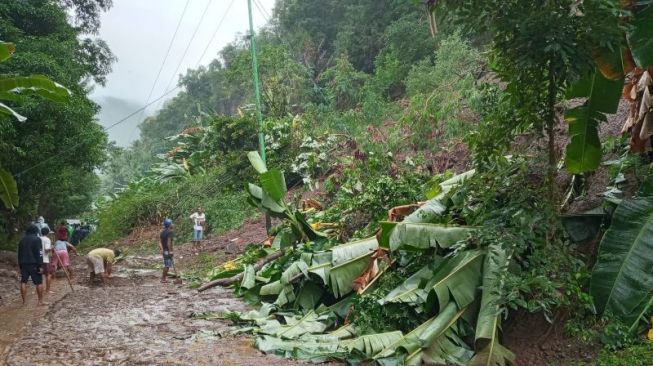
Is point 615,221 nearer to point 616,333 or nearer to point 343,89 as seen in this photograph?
point 616,333

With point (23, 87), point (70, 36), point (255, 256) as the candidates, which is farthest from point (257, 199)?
point (70, 36)

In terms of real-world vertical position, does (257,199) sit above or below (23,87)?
below

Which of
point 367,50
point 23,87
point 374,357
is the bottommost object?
point 374,357

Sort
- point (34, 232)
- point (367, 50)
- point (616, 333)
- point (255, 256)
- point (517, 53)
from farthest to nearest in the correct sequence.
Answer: point (367, 50) → point (255, 256) → point (34, 232) → point (616, 333) → point (517, 53)

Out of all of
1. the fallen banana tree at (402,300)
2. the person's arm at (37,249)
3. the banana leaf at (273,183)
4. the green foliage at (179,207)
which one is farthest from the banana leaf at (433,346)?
the green foliage at (179,207)

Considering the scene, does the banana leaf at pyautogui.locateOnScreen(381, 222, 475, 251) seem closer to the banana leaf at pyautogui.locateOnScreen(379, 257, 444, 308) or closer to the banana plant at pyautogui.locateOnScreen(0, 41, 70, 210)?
the banana leaf at pyautogui.locateOnScreen(379, 257, 444, 308)

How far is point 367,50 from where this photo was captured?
33.3 meters

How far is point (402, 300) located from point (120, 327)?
14.6ft

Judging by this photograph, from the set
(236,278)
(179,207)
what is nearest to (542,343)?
(236,278)

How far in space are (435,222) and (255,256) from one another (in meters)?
6.63

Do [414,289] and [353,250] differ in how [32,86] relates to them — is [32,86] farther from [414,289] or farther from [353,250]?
[414,289]

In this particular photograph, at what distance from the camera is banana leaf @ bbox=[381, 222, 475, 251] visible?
7.03 metres

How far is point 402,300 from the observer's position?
695 centimetres

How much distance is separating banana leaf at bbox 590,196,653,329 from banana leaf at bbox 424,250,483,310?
142 cm
